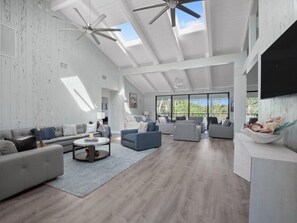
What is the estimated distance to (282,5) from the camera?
2.04 meters

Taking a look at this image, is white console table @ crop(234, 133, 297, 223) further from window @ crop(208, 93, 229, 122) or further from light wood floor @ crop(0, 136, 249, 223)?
window @ crop(208, 93, 229, 122)

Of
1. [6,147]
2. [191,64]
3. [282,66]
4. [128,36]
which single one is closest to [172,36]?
[191,64]

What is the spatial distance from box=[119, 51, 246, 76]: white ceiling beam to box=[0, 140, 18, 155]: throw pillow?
6.25 metres

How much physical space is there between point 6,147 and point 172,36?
219 inches

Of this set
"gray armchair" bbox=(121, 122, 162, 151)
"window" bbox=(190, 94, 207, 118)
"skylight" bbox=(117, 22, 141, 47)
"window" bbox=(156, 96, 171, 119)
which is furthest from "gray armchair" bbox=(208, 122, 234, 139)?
"skylight" bbox=(117, 22, 141, 47)

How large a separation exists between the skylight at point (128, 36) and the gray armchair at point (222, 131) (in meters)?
4.99

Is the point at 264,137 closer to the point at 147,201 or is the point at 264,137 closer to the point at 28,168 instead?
the point at 147,201

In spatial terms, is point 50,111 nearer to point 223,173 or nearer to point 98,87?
point 98,87

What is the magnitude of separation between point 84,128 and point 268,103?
5.50m

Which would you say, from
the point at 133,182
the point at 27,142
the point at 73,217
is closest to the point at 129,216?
the point at 73,217

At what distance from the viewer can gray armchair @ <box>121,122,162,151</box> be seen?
15.1 ft

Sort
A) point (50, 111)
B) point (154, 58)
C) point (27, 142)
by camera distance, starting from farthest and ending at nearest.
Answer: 1. point (154, 58)
2. point (50, 111)
3. point (27, 142)

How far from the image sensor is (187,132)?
6219 mm

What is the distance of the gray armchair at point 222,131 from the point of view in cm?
654
